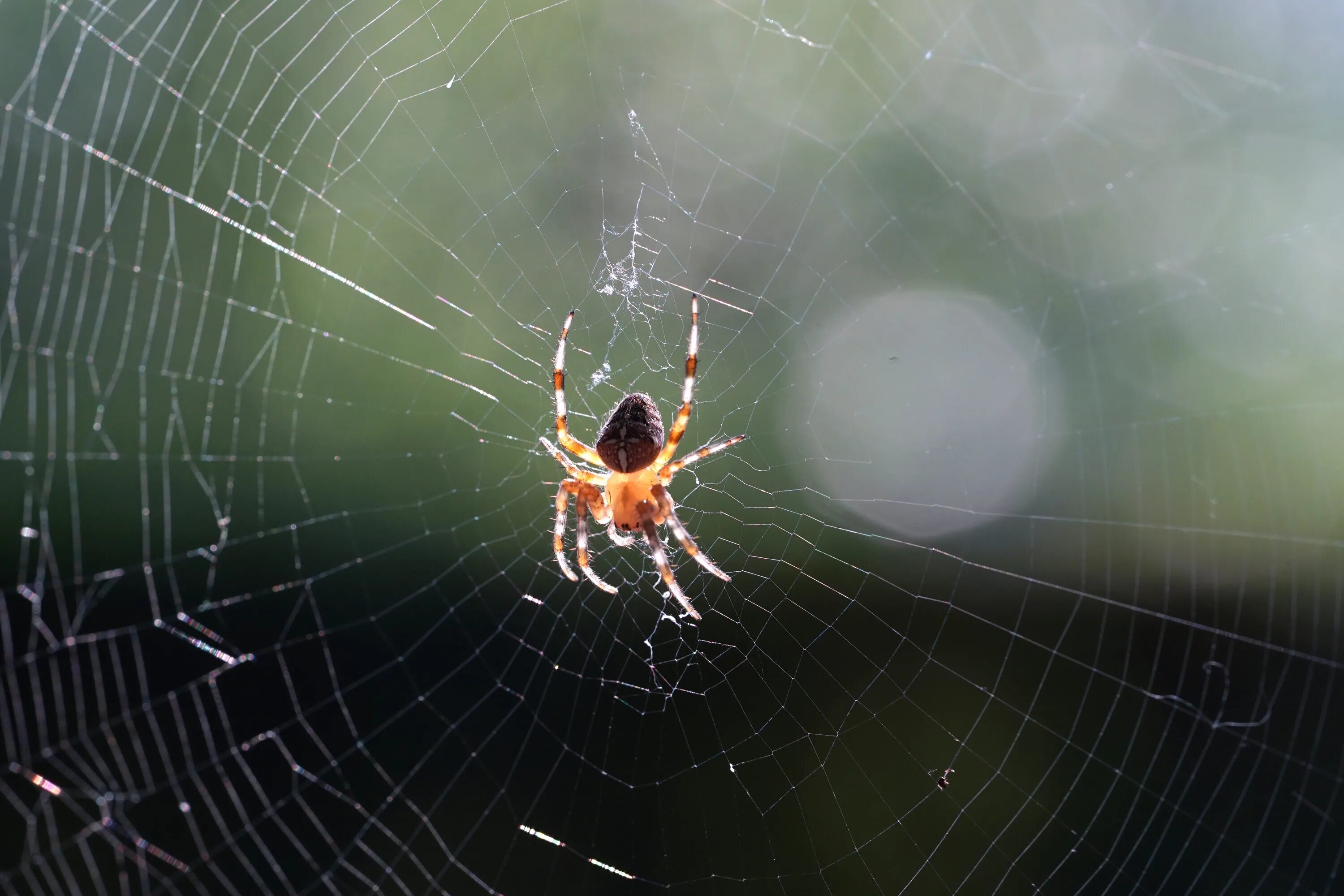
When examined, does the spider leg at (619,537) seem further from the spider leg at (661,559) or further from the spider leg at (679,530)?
the spider leg at (679,530)

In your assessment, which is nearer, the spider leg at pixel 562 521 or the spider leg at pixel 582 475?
the spider leg at pixel 562 521

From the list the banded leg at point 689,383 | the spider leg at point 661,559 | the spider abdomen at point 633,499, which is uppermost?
the banded leg at point 689,383

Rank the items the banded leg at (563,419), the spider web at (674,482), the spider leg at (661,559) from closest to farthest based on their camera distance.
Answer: the spider leg at (661,559) < the banded leg at (563,419) < the spider web at (674,482)

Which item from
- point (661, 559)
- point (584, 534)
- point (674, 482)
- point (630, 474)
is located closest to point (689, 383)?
point (630, 474)

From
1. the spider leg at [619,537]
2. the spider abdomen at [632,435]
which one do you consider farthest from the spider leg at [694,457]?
the spider leg at [619,537]

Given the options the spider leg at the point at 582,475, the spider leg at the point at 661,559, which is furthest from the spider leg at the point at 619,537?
the spider leg at the point at 582,475

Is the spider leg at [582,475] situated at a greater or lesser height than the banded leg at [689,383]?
lesser

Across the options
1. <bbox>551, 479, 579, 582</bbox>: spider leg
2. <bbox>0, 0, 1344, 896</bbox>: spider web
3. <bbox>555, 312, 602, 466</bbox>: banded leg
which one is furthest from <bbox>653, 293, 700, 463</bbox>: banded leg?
<bbox>551, 479, 579, 582</bbox>: spider leg

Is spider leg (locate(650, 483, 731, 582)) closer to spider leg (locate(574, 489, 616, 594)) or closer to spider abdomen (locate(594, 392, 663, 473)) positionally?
spider abdomen (locate(594, 392, 663, 473))

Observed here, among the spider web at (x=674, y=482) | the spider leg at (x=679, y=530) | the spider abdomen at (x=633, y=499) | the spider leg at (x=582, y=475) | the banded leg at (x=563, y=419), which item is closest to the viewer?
the spider leg at (x=679, y=530)
